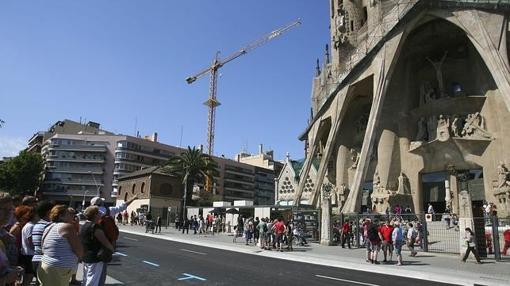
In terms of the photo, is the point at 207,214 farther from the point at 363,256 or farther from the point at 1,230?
the point at 1,230

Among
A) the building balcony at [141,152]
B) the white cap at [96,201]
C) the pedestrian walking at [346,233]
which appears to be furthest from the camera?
the building balcony at [141,152]

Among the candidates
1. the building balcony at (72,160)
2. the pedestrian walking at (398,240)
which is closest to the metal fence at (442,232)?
the pedestrian walking at (398,240)

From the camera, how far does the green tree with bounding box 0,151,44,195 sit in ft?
250

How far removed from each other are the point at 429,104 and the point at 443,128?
3046 millimetres

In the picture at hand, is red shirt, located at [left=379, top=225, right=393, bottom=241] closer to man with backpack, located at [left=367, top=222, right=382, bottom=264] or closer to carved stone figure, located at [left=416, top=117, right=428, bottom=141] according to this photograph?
man with backpack, located at [left=367, top=222, right=382, bottom=264]

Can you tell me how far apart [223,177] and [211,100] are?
25533 mm

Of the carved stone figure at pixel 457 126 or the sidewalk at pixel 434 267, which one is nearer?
the sidewalk at pixel 434 267

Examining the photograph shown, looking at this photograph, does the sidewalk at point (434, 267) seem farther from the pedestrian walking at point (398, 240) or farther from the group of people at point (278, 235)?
the group of people at point (278, 235)

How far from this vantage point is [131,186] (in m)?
63.2

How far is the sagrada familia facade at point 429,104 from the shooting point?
30227mm

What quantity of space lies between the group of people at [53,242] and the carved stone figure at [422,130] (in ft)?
109

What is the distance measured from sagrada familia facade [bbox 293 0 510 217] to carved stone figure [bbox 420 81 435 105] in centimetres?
9

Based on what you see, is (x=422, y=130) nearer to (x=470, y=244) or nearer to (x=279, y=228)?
(x=279, y=228)

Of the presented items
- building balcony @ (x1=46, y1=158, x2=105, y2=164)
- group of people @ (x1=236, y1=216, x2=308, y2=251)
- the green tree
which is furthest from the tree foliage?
the green tree
